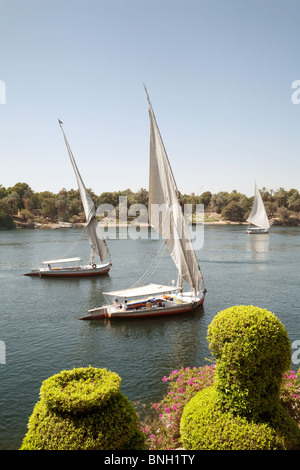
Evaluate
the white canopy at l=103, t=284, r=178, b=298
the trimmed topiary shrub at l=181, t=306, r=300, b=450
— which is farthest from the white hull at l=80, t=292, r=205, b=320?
the trimmed topiary shrub at l=181, t=306, r=300, b=450

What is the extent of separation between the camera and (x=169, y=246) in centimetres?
3634

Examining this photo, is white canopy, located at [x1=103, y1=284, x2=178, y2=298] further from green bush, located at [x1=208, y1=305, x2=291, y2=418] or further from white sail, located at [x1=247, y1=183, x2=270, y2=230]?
white sail, located at [x1=247, y1=183, x2=270, y2=230]

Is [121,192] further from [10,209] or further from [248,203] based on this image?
[248,203]

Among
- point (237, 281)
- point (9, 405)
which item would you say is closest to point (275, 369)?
point (9, 405)

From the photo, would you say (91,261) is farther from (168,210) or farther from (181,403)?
(181,403)

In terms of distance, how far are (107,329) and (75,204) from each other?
145192 mm

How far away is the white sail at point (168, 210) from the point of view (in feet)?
107

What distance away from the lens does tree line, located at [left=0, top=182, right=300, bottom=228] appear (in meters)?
168

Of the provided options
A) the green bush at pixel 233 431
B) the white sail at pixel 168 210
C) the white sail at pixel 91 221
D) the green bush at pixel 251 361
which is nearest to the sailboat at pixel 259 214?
the white sail at pixel 91 221

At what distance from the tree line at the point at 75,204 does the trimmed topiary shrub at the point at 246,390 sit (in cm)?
15405

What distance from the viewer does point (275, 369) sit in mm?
9750

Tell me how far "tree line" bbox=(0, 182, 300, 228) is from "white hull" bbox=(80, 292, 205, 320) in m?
128

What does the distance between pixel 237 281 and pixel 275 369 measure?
4336 cm

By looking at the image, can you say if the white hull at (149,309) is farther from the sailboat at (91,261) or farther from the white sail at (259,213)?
the white sail at (259,213)
